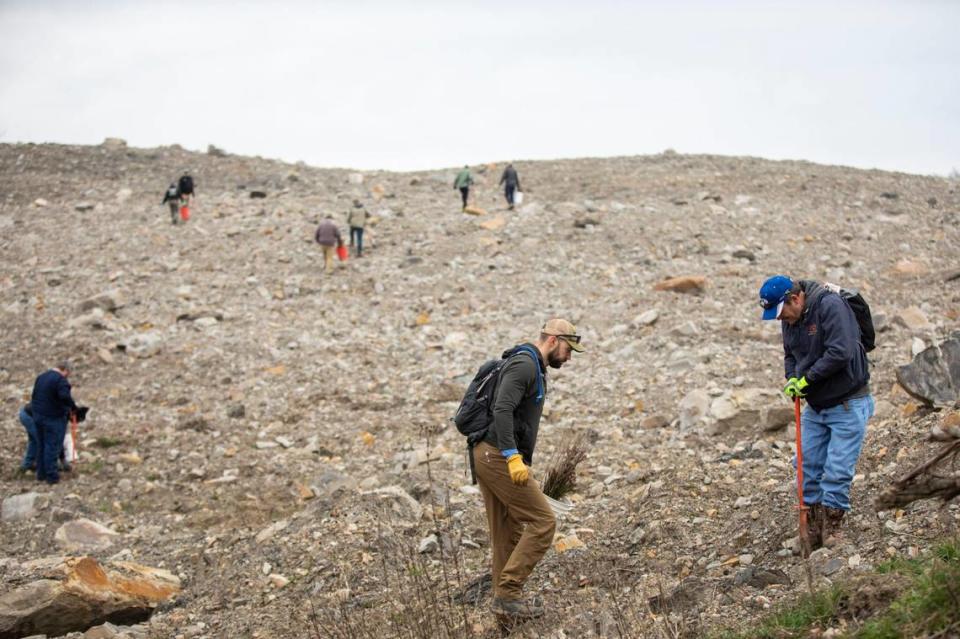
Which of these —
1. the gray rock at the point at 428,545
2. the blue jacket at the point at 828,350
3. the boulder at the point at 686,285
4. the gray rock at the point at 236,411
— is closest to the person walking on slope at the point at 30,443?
the gray rock at the point at 236,411

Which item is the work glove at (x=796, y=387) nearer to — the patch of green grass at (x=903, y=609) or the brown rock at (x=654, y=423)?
the patch of green grass at (x=903, y=609)

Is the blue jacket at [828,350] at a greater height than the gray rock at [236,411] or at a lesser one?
greater

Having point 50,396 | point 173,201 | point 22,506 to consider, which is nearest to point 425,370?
point 50,396

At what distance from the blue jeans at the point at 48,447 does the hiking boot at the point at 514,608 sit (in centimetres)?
612

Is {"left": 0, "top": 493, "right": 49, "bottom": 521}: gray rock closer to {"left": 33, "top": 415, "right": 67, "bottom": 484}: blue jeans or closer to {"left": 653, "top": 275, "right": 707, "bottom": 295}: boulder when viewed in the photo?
{"left": 33, "top": 415, "right": 67, "bottom": 484}: blue jeans

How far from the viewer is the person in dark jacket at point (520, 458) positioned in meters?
4.54

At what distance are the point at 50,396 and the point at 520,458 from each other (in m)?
6.40

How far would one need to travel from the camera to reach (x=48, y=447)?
8.64 meters

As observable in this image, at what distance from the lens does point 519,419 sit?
186 inches

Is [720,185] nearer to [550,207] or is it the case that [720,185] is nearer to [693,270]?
[550,207]

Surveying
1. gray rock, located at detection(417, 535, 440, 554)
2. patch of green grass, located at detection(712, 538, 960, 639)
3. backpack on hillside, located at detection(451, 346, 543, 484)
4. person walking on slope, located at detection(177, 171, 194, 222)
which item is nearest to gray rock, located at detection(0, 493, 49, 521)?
gray rock, located at detection(417, 535, 440, 554)

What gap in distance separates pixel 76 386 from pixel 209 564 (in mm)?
5821

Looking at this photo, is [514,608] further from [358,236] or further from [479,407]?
[358,236]

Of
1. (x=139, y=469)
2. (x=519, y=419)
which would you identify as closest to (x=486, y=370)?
(x=519, y=419)
